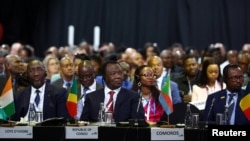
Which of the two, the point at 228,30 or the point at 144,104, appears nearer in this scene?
the point at 144,104

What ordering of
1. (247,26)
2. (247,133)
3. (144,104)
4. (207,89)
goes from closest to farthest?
(247,133) → (144,104) → (207,89) → (247,26)

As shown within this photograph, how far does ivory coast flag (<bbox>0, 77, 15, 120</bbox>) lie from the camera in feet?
31.0

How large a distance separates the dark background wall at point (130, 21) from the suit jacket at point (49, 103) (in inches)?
426

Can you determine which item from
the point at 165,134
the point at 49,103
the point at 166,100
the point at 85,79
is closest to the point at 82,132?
the point at 165,134

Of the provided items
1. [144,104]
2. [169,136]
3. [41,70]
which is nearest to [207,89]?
[144,104]

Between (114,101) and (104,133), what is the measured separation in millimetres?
1398

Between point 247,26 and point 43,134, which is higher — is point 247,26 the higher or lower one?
the higher one

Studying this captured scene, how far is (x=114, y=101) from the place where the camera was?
9.90 m

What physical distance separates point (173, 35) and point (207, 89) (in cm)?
966

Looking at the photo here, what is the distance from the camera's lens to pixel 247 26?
20.5 metres

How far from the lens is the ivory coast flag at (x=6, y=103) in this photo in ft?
31.0

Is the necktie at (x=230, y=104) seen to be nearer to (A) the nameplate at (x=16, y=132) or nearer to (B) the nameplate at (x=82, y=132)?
(B) the nameplate at (x=82, y=132)

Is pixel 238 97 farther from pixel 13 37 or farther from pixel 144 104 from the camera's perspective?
pixel 13 37

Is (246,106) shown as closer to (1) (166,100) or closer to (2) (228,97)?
(2) (228,97)
